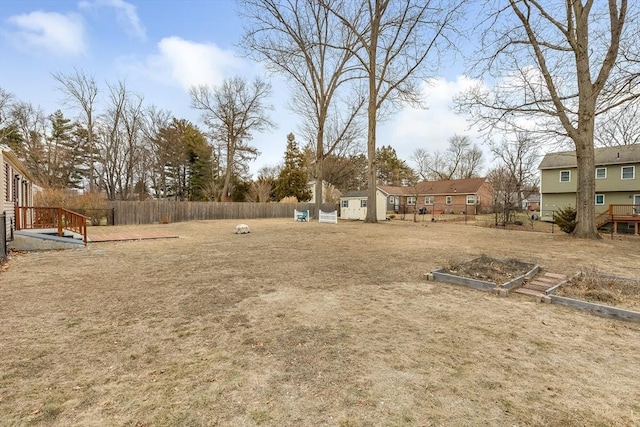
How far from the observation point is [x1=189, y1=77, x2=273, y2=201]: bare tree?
1076 inches

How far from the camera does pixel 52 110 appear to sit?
2842 centimetres

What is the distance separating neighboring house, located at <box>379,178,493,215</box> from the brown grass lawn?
29.7 metres

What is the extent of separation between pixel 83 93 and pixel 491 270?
3119 centimetres

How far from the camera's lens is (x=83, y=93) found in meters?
24.8

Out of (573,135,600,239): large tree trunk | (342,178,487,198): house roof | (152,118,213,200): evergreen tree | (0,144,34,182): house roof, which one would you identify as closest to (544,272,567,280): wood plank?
Result: (573,135,600,239): large tree trunk

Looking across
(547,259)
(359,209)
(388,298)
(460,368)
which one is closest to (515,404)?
(460,368)

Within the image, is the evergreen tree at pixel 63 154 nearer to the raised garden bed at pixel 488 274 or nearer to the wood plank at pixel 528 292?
the raised garden bed at pixel 488 274

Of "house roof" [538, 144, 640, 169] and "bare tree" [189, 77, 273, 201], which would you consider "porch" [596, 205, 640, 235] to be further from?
"bare tree" [189, 77, 273, 201]

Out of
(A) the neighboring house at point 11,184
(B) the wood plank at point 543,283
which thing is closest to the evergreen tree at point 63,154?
(A) the neighboring house at point 11,184

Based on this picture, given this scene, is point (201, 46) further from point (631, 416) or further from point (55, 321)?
point (631, 416)

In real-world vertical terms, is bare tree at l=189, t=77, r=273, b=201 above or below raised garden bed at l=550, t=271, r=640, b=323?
above

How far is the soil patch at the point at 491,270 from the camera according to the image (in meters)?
5.36

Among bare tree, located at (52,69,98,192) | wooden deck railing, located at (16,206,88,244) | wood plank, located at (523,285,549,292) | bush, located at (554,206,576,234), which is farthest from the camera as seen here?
bare tree, located at (52,69,98,192)

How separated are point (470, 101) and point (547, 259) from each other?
8.09 metres
